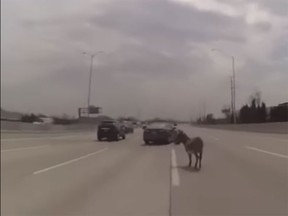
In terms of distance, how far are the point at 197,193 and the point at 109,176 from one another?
2.71 metres

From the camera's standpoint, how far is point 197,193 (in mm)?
9750

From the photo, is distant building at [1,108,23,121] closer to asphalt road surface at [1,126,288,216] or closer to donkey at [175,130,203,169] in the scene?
asphalt road surface at [1,126,288,216]

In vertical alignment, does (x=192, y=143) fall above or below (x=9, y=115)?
below

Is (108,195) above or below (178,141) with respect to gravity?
below

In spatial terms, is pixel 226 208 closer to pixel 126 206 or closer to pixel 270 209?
pixel 270 209

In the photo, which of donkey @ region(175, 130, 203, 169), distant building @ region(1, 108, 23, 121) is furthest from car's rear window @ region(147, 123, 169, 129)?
distant building @ region(1, 108, 23, 121)

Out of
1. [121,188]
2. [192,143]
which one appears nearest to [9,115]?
[121,188]

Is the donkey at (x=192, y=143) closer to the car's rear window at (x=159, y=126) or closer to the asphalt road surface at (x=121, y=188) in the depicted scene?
the asphalt road surface at (x=121, y=188)

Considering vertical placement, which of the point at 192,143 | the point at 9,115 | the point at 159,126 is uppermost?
the point at 159,126

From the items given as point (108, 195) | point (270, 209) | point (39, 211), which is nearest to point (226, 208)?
point (270, 209)

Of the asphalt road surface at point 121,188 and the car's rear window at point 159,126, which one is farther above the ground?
the car's rear window at point 159,126

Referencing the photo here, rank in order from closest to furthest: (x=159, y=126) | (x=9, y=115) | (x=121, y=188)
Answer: (x=9, y=115)
(x=121, y=188)
(x=159, y=126)

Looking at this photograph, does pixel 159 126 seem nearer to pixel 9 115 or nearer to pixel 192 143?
pixel 192 143

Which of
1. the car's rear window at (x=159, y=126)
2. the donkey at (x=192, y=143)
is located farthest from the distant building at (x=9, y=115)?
the car's rear window at (x=159, y=126)
